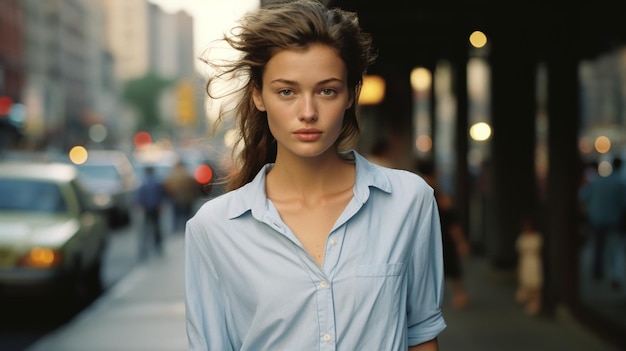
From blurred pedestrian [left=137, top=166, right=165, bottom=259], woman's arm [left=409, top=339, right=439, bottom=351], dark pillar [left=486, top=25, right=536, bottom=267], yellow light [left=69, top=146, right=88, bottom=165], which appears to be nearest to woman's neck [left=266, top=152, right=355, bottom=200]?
woman's arm [left=409, top=339, right=439, bottom=351]

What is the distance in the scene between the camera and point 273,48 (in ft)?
8.05

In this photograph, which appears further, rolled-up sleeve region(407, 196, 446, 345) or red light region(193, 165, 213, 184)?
red light region(193, 165, 213, 184)

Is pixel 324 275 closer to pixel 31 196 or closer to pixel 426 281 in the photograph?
pixel 426 281

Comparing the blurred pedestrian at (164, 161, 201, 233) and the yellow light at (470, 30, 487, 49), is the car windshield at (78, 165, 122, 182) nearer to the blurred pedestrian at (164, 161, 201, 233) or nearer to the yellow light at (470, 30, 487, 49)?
the blurred pedestrian at (164, 161, 201, 233)

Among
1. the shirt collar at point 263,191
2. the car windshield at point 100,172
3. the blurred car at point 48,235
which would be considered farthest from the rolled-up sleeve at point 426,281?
the car windshield at point 100,172

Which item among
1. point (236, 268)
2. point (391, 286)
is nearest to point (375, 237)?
point (391, 286)

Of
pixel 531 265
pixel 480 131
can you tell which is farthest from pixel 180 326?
pixel 480 131

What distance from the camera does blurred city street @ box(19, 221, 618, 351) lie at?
9.81 metres

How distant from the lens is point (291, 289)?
7.73ft

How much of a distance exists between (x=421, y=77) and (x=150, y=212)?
7215 mm

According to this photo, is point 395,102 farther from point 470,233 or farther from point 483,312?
point 483,312

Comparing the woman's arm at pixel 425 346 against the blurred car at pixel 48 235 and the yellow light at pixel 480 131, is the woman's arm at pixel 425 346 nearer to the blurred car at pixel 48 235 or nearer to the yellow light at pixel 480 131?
the blurred car at pixel 48 235

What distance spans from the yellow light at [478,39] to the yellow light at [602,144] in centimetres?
393

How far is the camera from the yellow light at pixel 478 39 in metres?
16.1
